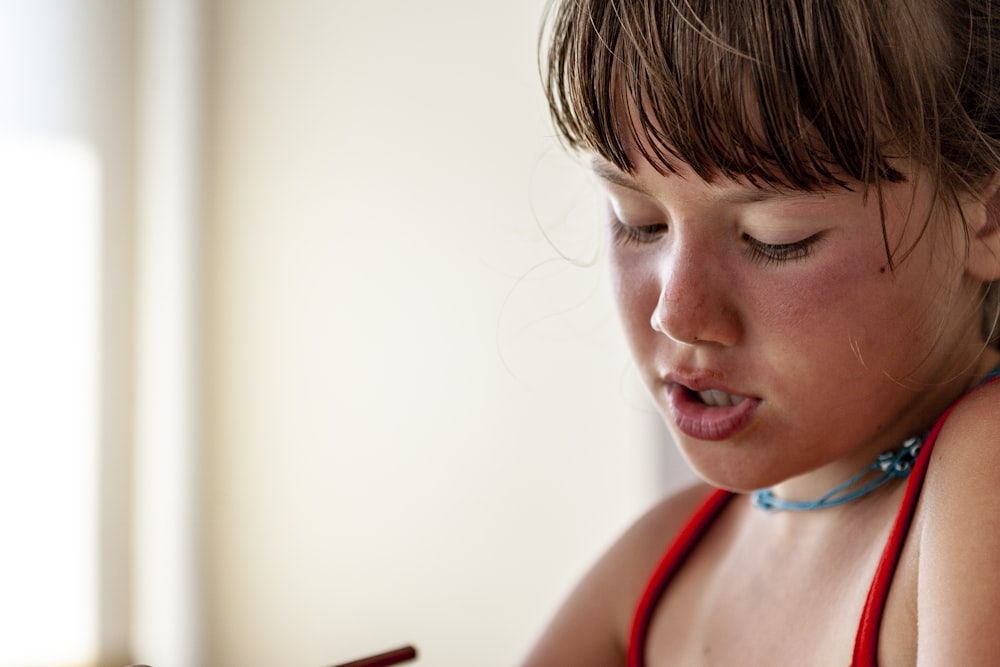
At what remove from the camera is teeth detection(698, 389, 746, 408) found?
20.5 inches

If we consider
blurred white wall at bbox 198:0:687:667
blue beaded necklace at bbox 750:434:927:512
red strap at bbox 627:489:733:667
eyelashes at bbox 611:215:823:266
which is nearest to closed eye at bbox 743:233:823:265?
eyelashes at bbox 611:215:823:266

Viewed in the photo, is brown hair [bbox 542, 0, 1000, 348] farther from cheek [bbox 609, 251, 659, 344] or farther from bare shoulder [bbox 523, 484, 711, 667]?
bare shoulder [bbox 523, 484, 711, 667]

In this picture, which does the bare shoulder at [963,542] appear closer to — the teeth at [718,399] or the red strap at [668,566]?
the teeth at [718,399]

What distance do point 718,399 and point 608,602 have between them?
0.19 meters

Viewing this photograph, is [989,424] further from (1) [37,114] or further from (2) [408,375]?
(1) [37,114]

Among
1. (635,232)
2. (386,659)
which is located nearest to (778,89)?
(635,232)

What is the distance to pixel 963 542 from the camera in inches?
16.5

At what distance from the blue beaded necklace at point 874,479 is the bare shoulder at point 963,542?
4cm

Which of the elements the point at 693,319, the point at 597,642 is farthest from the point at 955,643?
the point at 597,642

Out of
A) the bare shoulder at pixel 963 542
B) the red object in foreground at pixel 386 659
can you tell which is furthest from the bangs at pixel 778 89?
the red object in foreground at pixel 386 659

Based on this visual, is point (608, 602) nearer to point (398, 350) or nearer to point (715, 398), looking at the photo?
point (715, 398)

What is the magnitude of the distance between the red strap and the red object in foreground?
151 mm

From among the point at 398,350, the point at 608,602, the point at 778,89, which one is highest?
the point at 778,89

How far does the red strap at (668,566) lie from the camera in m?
0.64
